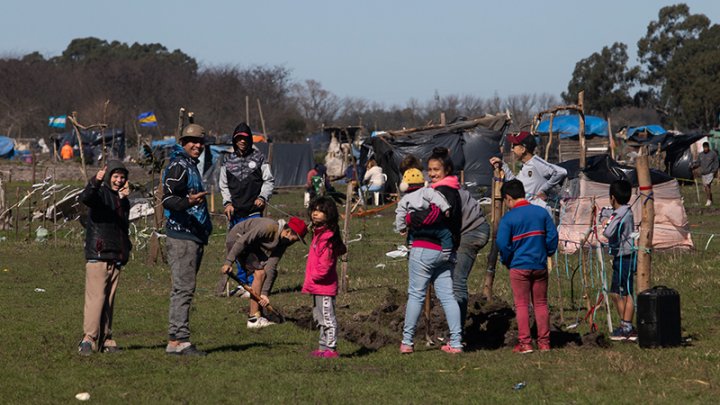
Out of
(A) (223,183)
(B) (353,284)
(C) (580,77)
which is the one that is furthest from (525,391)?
(C) (580,77)

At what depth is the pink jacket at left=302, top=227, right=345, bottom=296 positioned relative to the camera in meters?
9.86

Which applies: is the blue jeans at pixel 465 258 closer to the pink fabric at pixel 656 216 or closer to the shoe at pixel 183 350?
the shoe at pixel 183 350

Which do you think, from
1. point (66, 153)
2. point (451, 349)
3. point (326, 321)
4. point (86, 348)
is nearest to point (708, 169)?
point (451, 349)

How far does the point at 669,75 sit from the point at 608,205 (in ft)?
214

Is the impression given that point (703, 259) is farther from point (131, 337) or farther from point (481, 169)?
point (481, 169)

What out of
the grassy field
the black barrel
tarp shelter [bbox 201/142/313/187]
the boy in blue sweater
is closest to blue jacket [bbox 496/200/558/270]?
the boy in blue sweater

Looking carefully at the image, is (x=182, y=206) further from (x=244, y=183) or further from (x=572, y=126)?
(x=572, y=126)

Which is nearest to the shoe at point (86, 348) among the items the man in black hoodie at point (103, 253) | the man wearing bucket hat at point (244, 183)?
the man in black hoodie at point (103, 253)

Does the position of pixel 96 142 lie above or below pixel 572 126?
below

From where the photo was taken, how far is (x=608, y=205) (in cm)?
2012

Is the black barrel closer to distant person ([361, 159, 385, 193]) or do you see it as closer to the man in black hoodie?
the man in black hoodie

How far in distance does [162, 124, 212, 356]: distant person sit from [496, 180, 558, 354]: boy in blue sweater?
2.60 meters

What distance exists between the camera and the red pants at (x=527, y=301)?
982 centimetres

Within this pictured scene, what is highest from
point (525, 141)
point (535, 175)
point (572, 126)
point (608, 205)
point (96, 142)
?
point (572, 126)
